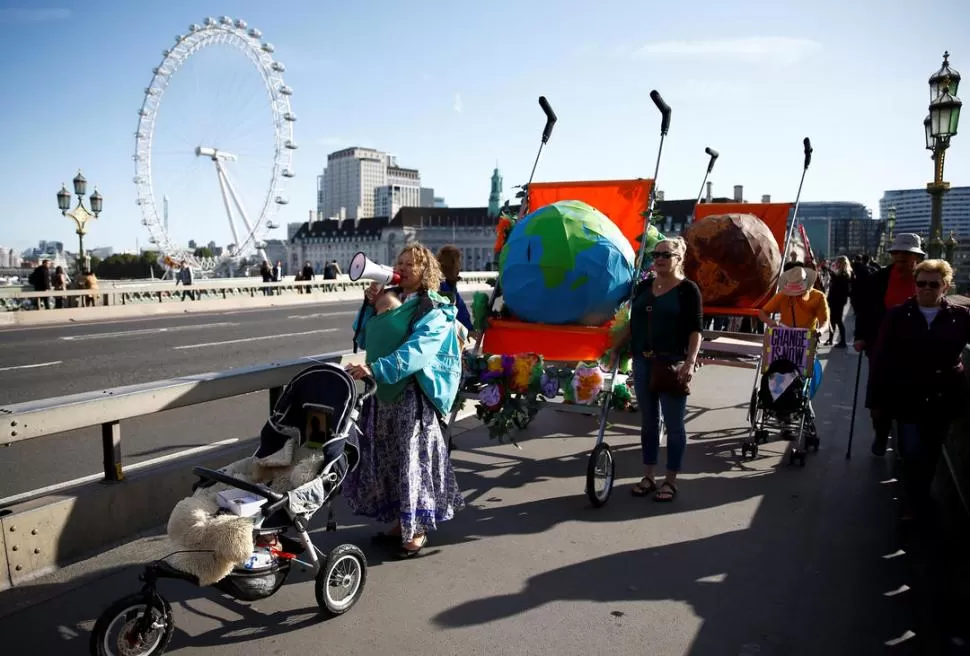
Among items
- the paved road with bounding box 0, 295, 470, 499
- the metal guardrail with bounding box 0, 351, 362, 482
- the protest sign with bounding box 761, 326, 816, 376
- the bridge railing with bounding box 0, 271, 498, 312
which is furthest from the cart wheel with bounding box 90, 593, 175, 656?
the bridge railing with bounding box 0, 271, 498, 312

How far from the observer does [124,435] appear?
24.9 feet

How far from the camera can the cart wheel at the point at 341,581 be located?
12.3 feet

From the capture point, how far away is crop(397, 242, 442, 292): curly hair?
454 centimetres

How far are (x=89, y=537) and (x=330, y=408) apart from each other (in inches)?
69.1

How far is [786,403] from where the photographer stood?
7.07 metres

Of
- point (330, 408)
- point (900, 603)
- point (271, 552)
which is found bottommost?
point (900, 603)

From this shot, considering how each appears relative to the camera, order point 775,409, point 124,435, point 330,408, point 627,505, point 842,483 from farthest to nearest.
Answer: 1. point 124,435
2. point 775,409
3. point 842,483
4. point 627,505
5. point 330,408

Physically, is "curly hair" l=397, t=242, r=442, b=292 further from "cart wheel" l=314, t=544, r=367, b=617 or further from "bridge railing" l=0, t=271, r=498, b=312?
"bridge railing" l=0, t=271, r=498, b=312

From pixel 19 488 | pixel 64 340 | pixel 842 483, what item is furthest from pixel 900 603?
pixel 64 340

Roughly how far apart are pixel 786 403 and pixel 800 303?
1.14 m

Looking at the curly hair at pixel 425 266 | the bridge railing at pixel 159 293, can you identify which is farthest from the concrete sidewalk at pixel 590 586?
the bridge railing at pixel 159 293

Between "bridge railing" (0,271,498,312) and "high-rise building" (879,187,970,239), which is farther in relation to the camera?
"high-rise building" (879,187,970,239)

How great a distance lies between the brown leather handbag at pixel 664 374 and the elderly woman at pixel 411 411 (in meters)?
1.67

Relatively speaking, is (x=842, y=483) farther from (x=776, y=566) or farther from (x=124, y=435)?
(x=124, y=435)
